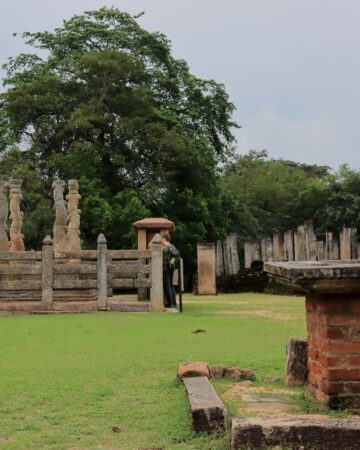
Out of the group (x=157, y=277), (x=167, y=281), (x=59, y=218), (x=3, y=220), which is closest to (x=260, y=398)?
(x=157, y=277)

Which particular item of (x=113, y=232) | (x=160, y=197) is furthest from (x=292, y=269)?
(x=160, y=197)

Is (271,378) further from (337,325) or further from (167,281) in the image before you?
(167,281)

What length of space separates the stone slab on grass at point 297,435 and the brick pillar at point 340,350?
2.99 feet

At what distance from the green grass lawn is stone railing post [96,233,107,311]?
180 cm

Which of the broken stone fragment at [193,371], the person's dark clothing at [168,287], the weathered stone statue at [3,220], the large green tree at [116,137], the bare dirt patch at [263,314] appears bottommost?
the broken stone fragment at [193,371]

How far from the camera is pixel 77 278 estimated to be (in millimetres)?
16469

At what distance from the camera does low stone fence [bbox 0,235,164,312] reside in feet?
52.3

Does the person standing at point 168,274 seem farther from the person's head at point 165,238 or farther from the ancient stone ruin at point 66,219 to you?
the ancient stone ruin at point 66,219

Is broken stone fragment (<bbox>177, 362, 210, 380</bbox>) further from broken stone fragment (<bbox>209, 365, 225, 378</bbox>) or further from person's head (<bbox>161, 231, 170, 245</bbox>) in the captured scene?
person's head (<bbox>161, 231, 170, 245</bbox>)

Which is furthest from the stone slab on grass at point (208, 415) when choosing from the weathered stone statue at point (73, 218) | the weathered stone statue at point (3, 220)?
the weathered stone statue at point (73, 218)

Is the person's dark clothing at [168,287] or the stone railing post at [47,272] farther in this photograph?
the person's dark clothing at [168,287]

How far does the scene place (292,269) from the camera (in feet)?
17.3

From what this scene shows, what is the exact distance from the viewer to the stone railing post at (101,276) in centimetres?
1591

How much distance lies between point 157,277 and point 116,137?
15.0m
